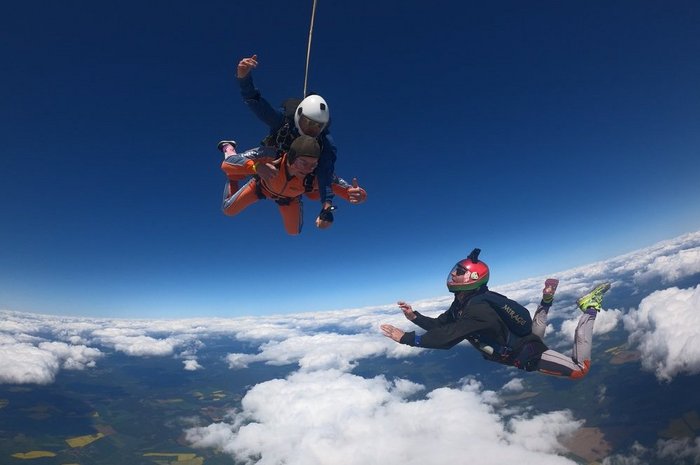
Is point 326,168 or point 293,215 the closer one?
point 326,168

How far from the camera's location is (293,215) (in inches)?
183

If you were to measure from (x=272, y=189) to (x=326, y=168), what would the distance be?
32.2 inches

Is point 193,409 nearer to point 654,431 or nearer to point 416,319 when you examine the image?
point 416,319

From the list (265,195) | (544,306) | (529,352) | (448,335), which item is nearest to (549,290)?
(544,306)

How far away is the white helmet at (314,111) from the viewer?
→ 322 centimetres

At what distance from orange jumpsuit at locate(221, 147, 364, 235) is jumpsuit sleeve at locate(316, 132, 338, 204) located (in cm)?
23

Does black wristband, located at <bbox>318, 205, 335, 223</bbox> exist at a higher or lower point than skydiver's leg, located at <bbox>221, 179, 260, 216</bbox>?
lower

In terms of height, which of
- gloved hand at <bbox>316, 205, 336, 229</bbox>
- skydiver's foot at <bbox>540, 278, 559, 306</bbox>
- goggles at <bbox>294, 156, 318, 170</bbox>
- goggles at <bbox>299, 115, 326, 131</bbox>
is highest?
goggles at <bbox>299, 115, 326, 131</bbox>

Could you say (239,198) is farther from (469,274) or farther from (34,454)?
(34,454)

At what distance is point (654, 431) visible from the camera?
8669cm

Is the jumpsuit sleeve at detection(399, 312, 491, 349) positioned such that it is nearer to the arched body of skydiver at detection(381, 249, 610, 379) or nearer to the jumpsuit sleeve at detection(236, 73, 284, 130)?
the arched body of skydiver at detection(381, 249, 610, 379)

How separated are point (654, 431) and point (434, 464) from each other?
212 ft

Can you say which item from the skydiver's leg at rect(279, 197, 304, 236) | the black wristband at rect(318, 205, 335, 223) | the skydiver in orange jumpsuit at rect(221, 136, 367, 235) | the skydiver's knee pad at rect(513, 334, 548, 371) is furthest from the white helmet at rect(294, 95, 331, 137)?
the skydiver's knee pad at rect(513, 334, 548, 371)

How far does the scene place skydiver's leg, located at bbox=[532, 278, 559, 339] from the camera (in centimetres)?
460
